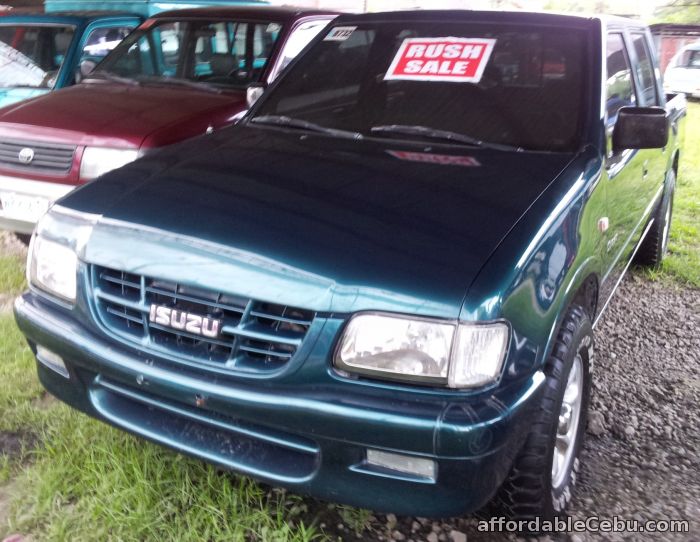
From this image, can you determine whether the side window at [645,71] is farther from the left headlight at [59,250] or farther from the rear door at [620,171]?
the left headlight at [59,250]

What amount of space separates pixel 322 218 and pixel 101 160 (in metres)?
2.22

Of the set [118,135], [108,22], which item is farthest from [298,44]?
[108,22]

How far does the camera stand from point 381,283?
5.82 feet

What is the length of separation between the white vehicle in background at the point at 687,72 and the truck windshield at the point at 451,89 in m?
13.2

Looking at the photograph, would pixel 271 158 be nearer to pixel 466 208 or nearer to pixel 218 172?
pixel 218 172

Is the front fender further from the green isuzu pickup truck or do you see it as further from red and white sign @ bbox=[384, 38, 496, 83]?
red and white sign @ bbox=[384, 38, 496, 83]

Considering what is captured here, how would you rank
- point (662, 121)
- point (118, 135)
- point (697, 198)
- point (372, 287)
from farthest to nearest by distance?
point (697, 198)
point (118, 135)
point (662, 121)
point (372, 287)

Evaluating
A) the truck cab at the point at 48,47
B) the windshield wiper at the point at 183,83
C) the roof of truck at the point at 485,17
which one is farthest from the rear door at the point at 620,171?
the truck cab at the point at 48,47

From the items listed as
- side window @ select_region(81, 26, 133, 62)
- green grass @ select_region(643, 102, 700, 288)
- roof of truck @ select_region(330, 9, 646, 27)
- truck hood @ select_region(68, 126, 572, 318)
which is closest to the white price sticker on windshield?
roof of truck @ select_region(330, 9, 646, 27)

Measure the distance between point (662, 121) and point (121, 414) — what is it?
2147mm

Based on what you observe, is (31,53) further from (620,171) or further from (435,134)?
(620,171)

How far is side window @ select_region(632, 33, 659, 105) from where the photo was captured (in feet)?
11.7

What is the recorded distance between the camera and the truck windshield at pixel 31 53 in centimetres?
555

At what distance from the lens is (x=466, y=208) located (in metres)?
2.11
